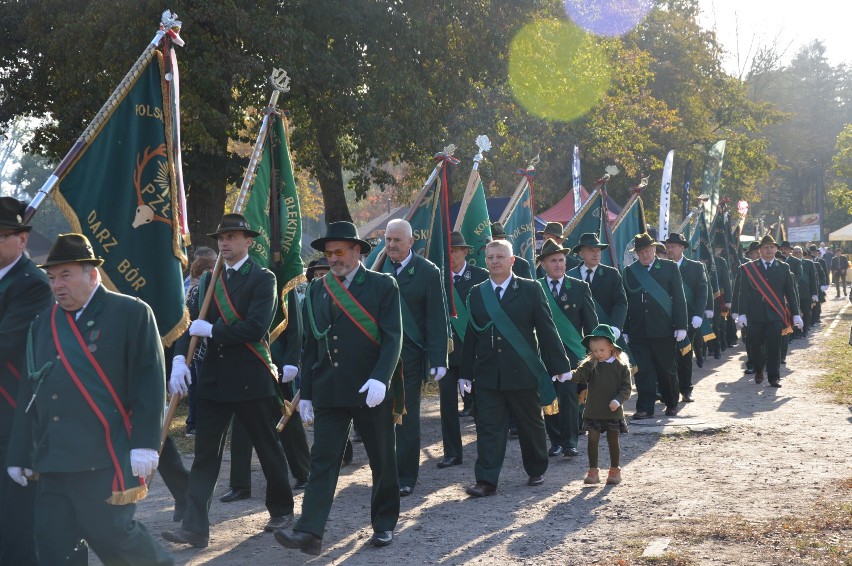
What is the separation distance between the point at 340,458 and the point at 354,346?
27.1 inches

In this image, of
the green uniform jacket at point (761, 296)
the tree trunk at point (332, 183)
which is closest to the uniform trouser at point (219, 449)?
the green uniform jacket at point (761, 296)

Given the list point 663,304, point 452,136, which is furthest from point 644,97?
point 663,304

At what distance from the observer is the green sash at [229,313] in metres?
7.42

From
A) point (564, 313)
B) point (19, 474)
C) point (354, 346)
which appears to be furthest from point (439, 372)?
point (19, 474)

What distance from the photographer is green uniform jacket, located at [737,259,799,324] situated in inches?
621

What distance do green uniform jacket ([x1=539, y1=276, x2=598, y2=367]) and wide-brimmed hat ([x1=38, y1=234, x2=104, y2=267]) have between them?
6371mm

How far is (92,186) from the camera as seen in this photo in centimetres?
775

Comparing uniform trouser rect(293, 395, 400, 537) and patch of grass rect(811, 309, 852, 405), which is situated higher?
uniform trouser rect(293, 395, 400, 537)

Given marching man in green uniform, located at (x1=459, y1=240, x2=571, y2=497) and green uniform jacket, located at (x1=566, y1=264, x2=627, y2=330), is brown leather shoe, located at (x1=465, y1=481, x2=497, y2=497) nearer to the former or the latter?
marching man in green uniform, located at (x1=459, y1=240, x2=571, y2=497)

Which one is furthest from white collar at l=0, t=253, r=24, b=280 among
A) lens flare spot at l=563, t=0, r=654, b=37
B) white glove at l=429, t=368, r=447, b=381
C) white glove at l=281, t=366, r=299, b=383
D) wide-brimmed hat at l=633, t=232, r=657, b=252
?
lens flare spot at l=563, t=0, r=654, b=37

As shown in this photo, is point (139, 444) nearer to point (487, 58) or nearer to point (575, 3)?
point (487, 58)

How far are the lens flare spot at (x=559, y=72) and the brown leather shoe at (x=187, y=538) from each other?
72.8ft

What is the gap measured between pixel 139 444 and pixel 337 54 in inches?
636

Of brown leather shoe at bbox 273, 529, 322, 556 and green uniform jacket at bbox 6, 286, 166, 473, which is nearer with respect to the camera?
green uniform jacket at bbox 6, 286, 166, 473
